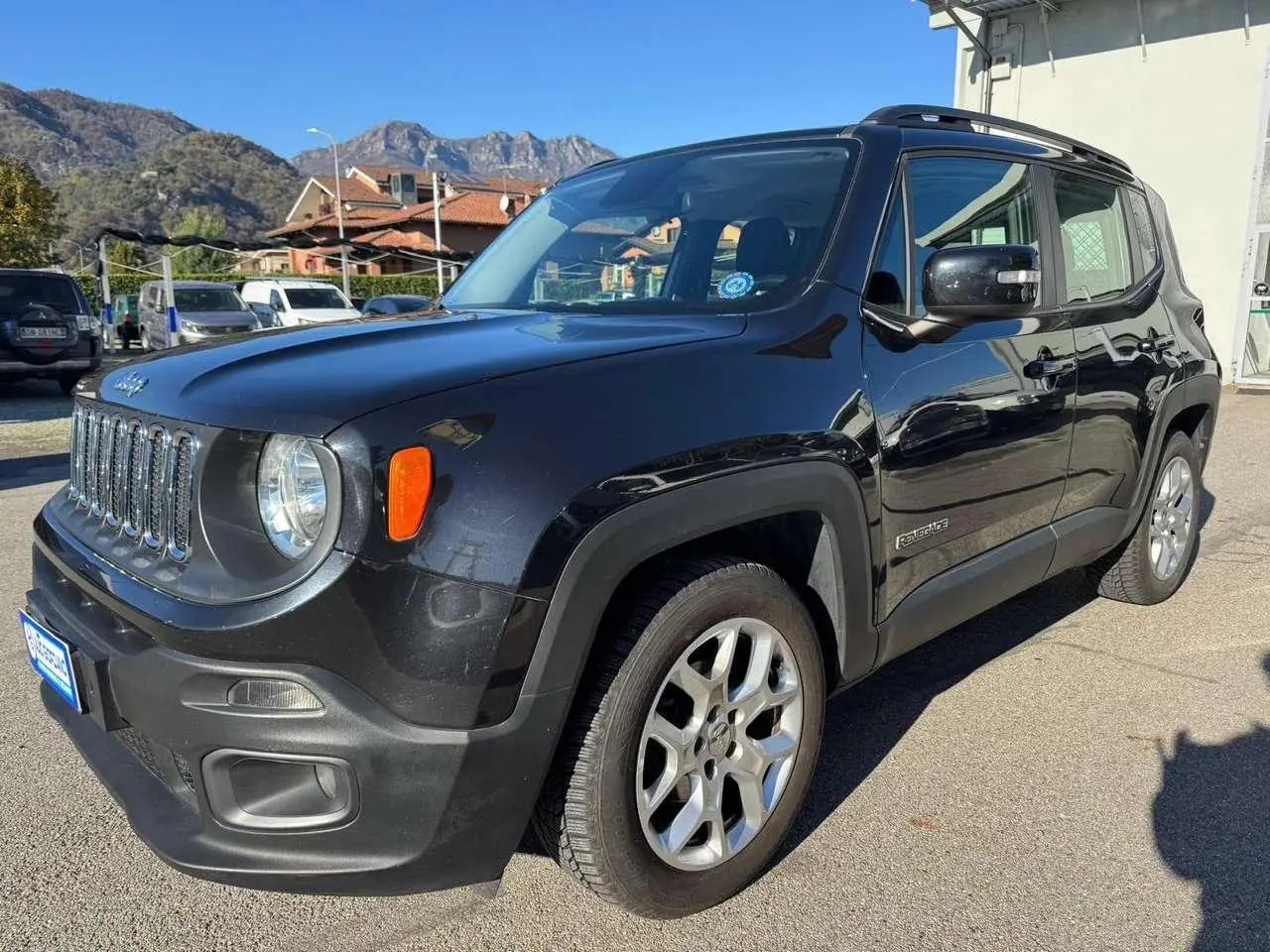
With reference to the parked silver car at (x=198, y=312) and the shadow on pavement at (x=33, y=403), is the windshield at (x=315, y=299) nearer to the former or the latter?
the parked silver car at (x=198, y=312)

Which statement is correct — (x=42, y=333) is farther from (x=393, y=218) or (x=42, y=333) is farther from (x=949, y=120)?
(x=393, y=218)

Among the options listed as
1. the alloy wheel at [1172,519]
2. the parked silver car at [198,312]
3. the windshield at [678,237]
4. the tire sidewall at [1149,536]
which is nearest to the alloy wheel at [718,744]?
the windshield at [678,237]

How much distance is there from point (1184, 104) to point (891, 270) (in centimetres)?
1298

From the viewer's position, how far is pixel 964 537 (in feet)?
9.39

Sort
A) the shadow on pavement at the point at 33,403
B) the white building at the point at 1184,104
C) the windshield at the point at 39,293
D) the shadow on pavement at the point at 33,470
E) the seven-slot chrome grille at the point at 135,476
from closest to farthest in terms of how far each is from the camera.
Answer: the seven-slot chrome grille at the point at 135,476, the shadow on pavement at the point at 33,470, the shadow on pavement at the point at 33,403, the white building at the point at 1184,104, the windshield at the point at 39,293

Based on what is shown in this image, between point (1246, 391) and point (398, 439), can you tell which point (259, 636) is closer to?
point (398, 439)

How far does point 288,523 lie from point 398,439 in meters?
0.29

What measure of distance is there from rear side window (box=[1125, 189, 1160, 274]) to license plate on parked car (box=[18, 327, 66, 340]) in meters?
13.0

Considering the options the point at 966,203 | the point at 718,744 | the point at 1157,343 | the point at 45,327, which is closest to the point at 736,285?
the point at 966,203

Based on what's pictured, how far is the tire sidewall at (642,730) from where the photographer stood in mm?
2000

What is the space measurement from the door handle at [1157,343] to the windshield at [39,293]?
525 inches

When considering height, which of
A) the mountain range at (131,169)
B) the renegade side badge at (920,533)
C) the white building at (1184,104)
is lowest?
the renegade side badge at (920,533)

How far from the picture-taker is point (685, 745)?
2.16m

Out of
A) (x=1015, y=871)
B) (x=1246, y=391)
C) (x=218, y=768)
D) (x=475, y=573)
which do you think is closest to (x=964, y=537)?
(x=1015, y=871)
